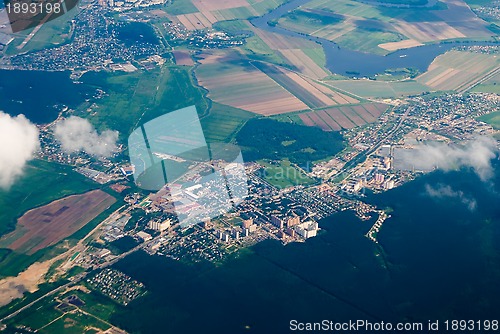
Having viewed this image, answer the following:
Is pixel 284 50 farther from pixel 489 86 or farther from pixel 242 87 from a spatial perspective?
pixel 489 86

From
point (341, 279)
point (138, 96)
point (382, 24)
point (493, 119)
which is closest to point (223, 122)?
point (138, 96)

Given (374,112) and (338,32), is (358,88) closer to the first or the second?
(374,112)

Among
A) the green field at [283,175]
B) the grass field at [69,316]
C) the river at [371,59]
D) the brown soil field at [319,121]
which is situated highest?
the river at [371,59]

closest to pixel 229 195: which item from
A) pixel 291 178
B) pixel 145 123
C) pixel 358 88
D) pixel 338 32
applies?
pixel 291 178

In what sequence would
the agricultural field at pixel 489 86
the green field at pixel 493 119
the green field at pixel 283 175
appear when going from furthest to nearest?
the agricultural field at pixel 489 86 → the green field at pixel 493 119 → the green field at pixel 283 175

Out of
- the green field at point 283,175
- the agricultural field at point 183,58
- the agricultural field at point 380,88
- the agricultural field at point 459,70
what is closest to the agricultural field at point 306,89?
the agricultural field at point 380,88

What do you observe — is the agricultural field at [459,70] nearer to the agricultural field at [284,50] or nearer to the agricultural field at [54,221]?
the agricultural field at [284,50]

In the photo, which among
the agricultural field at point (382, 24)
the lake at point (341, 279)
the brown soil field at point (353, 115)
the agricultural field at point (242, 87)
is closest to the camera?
the lake at point (341, 279)
